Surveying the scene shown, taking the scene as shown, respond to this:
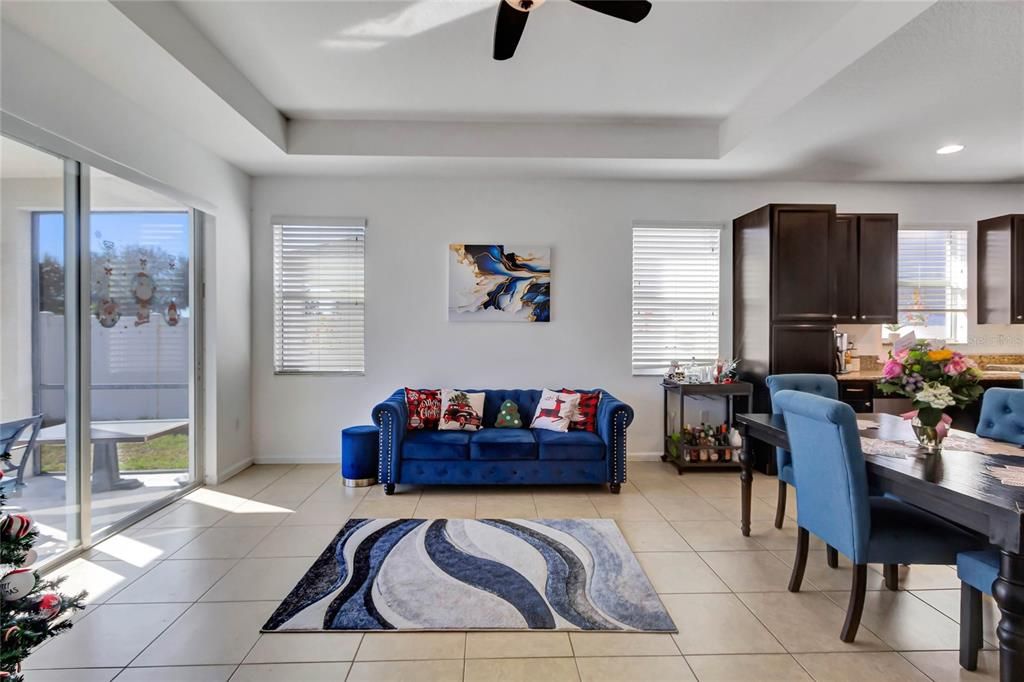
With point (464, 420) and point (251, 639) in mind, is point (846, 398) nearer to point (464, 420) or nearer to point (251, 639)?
point (464, 420)

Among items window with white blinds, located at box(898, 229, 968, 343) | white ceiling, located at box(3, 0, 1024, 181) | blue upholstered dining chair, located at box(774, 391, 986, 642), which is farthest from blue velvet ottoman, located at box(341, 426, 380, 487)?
window with white blinds, located at box(898, 229, 968, 343)

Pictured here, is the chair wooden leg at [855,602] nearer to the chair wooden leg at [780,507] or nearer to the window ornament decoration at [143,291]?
the chair wooden leg at [780,507]

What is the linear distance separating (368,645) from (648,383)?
12.0ft

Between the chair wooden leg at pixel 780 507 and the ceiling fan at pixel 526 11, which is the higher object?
the ceiling fan at pixel 526 11

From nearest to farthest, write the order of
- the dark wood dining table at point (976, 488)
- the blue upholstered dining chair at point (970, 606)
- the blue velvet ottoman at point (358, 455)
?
1. the dark wood dining table at point (976, 488)
2. the blue upholstered dining chair at point (970, 606)
3. the blue velvet ottoman at point (358, 455)

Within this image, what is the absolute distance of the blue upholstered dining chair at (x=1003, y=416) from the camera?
8.72ft

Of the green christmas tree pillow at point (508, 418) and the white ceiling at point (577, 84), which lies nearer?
the white ceiling at point (577, 84)

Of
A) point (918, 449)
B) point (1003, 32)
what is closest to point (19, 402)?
point (918, 449)

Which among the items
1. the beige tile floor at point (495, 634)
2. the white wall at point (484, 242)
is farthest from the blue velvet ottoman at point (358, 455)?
the white wall at point (484, 242)

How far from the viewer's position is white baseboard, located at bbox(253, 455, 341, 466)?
490cm

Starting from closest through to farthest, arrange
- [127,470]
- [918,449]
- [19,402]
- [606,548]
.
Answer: [918,449]
[19,402]
[606,548]
[127,470]

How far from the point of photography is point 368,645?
2.14m

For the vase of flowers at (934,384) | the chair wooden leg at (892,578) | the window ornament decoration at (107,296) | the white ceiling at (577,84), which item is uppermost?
the white ceiling at (577,84)

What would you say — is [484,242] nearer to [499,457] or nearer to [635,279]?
[635,279]
